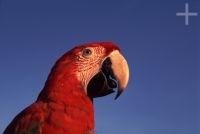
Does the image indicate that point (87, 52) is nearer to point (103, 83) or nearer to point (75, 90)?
point (103, 83)

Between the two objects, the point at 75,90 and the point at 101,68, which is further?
the point at 101,68

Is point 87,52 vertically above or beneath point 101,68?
above

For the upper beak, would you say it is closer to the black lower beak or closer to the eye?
the black lower beak

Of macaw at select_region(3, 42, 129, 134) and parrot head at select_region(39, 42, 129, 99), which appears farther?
parrot head at select_region(39, 42, 129, 99)

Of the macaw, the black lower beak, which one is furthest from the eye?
the black lower beak

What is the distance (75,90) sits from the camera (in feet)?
11.7

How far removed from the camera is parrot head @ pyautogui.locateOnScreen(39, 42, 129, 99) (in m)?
3.66

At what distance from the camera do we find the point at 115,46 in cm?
384

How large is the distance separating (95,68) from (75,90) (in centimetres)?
34

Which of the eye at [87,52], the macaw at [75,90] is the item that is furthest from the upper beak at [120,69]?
the eye at [87,52]

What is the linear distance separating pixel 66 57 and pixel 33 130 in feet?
2.14

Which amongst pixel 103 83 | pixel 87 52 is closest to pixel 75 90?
pixel 103 83

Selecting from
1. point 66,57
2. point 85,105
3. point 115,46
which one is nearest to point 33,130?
point 85,105

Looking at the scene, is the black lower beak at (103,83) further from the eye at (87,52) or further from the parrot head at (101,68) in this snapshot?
the eye at (87,52)
